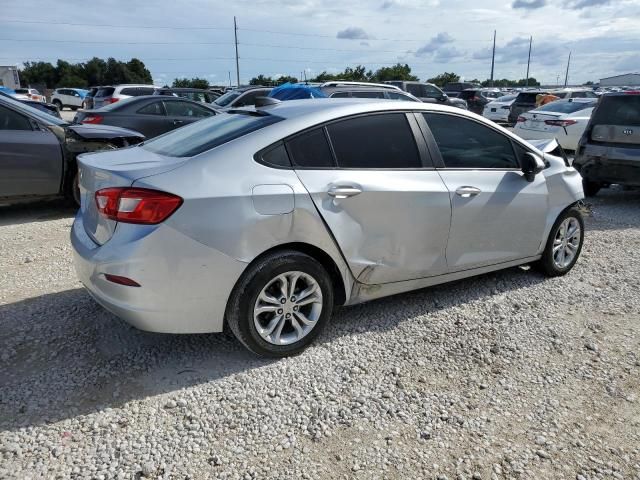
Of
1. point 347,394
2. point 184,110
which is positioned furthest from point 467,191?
point 184,110

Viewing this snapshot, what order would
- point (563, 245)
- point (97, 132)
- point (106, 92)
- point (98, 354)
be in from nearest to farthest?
1. point (98, 354)
2. point (563, 245)
3. point (97, 132)
4. point (106, 92)

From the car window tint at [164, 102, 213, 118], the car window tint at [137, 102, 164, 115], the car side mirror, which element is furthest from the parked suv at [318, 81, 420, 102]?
the car side mirror

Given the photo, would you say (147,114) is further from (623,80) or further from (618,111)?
(623,80)

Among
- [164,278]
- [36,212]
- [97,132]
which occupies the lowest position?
[36,212]

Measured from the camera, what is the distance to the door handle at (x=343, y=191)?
329 centimetres

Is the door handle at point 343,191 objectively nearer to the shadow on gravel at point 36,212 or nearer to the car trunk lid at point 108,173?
the car trunk lid at point 108,173

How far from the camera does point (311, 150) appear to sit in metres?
3.34

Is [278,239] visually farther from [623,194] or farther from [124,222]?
[623,194]

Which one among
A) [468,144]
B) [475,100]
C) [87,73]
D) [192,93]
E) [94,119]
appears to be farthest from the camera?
[87,73]

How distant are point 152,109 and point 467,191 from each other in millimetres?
8522

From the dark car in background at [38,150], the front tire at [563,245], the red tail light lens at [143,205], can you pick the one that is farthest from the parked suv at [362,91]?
the red tail light lens at [143,205]

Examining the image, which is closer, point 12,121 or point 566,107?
point 12,121

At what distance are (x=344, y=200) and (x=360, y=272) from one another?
1.68 feet

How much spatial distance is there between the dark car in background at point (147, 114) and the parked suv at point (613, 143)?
690 centimetres
